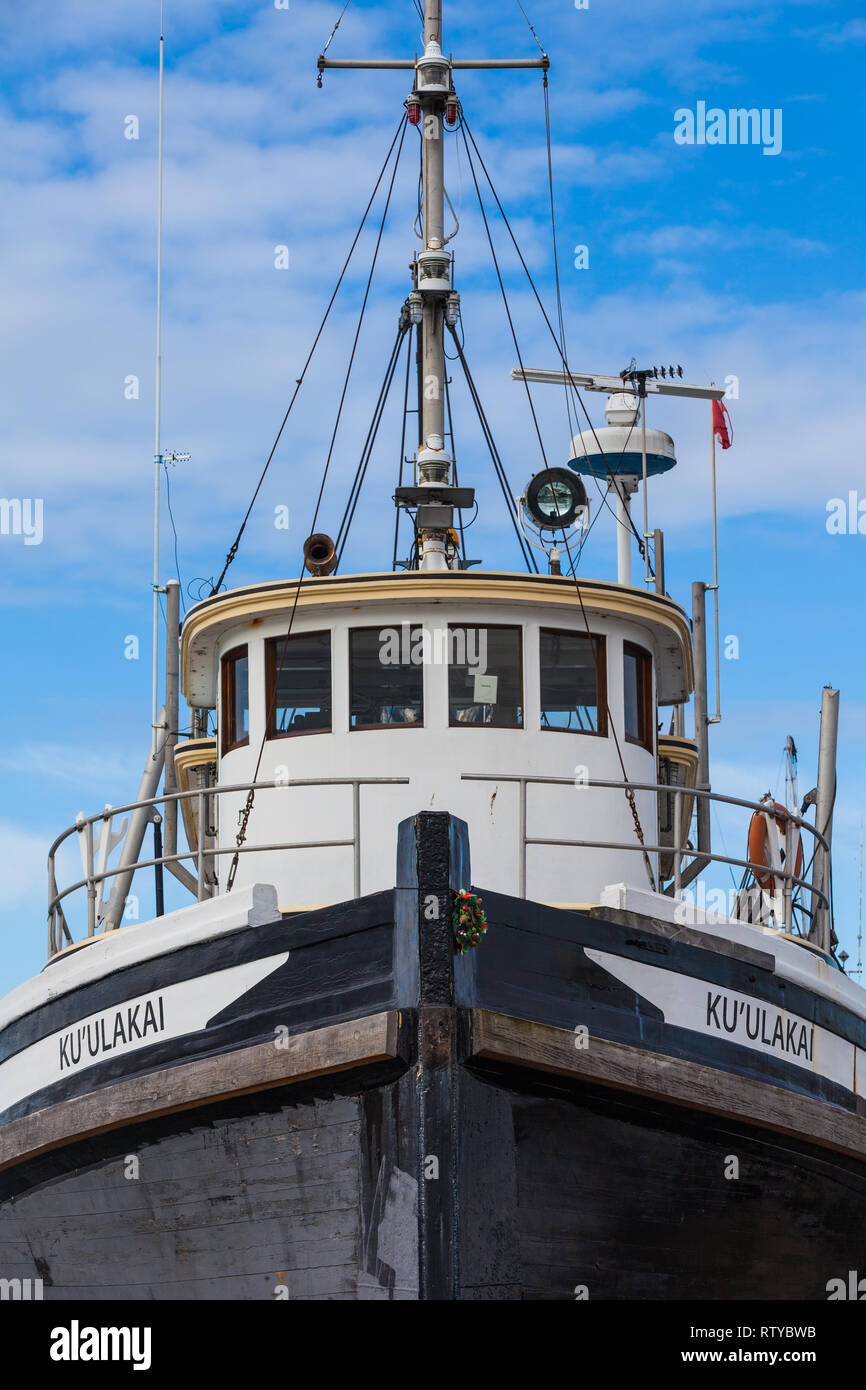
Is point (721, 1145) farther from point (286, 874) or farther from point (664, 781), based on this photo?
point (664, 781)

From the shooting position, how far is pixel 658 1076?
998 centimetres

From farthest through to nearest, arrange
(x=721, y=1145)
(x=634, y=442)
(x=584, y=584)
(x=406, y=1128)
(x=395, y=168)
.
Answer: (x=634, y=442) → (x=395, y=168) → (x=584, y=584) → (x=721, y=1145) → (x=406, y=1128)

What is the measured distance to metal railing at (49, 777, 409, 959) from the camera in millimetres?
10547

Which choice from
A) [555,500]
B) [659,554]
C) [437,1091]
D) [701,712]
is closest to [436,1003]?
[437,1091]

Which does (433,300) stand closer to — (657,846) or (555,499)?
(555,499)

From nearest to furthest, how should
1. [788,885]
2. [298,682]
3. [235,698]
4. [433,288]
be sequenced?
[788,885] < [298,682] < [235,698] < [433,288]

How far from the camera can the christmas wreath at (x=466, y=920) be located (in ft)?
31.4

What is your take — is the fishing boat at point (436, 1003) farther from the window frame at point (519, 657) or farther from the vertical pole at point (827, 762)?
the vertical pole at point (827, 762)

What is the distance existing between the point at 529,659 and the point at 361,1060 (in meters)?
3.66

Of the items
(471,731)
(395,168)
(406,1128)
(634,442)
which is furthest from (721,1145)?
(634,442)

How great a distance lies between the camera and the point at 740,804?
11664 mm

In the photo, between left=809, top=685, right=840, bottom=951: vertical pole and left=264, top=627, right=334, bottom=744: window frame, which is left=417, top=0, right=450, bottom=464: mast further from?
left=809, top=685, right=840, bottom=951: vertical pole

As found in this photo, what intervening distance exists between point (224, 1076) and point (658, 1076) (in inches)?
93.4

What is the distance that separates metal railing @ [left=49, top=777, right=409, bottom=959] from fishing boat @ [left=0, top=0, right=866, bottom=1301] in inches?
2.4
